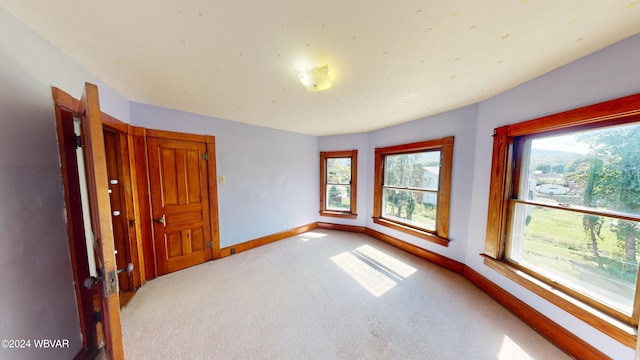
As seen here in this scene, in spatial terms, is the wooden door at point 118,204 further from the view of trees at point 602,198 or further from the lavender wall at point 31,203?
the view of trees at point 602,198

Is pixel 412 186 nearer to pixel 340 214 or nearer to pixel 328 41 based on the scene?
pixel 340 214

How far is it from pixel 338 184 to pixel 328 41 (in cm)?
319

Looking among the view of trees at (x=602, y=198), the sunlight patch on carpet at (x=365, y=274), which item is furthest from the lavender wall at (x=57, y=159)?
the sunlight patch on carpet at (x=365, y=274)

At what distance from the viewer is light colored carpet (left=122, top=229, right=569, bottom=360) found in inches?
57.7

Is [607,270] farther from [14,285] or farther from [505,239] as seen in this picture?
[14,285]

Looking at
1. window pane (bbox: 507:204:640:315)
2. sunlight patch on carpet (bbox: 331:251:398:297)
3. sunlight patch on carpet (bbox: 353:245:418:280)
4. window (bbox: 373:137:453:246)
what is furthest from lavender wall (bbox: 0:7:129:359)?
window (bbox: 373:137:453:246)

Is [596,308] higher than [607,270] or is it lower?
lower

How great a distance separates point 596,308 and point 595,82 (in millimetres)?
1641

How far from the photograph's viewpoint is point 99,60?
141 centimetres

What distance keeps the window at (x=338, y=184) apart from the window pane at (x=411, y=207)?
72 centimetres

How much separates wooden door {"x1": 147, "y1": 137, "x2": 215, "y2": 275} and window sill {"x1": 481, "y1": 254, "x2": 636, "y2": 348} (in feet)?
12.2

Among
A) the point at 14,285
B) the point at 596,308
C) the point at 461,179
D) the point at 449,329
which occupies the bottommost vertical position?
the point at 449,329

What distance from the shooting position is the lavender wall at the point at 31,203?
901mm

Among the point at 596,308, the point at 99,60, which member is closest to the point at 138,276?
the point at 99,60
